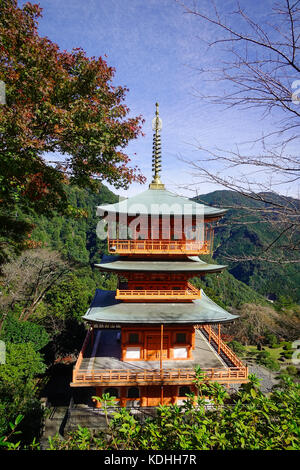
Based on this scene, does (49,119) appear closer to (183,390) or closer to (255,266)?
(183,390)

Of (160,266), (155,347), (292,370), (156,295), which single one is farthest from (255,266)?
(160,266)

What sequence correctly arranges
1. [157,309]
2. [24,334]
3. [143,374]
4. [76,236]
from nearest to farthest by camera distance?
[143,374] < [157,309] < [24,334] < [76,236]

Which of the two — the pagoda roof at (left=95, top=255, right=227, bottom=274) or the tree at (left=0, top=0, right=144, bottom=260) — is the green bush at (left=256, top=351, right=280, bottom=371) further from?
the tree at (left=0, top=0, right=144, bottom=260)

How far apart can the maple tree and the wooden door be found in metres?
8.74

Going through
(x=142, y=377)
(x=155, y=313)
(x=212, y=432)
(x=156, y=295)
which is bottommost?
(x=142, y=377)

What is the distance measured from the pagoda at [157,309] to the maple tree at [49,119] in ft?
14.4

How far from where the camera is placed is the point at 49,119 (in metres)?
6.84

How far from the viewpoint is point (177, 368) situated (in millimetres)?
12727

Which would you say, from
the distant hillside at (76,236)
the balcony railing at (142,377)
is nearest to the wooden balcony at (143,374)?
the balcony railing at (142,377)

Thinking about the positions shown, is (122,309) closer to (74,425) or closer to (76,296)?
(74,425)

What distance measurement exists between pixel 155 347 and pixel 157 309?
2.31 m

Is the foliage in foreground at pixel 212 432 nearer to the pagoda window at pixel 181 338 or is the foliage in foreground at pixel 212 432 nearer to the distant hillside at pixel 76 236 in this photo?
the pagoda window at pixel 181 338

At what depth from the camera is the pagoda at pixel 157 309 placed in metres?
12.3

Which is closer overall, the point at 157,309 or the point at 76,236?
the point at 157,309
